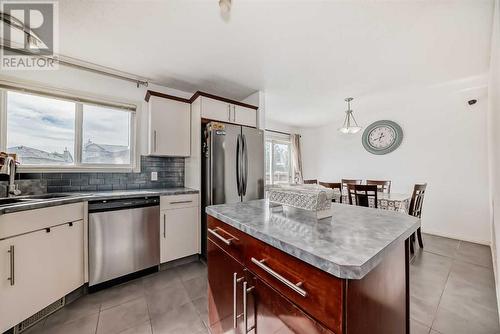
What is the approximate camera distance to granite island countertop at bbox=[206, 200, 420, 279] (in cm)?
57

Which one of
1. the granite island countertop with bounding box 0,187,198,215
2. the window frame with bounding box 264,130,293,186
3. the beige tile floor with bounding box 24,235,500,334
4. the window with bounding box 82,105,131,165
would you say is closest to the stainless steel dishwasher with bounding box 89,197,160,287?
the granite island countertop with bounding box 0,187,198,215

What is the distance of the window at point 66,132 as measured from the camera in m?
2.02

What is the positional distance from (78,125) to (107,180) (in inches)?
29.5

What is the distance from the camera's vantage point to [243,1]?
1485 millimetres

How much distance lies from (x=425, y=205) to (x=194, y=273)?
13.6 ft

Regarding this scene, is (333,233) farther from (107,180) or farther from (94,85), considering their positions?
(94,85)

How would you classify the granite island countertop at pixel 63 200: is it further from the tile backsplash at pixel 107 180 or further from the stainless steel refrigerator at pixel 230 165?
the tile backsplash at pixel 107 180

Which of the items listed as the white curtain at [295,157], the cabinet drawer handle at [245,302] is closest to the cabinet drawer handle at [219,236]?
the cabinet drawer handle at [245,302]

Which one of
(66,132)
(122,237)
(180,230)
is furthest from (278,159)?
(66,132)

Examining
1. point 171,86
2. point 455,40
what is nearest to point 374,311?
point 455,40

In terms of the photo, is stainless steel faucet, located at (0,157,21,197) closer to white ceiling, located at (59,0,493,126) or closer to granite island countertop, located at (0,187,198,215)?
granite island countertop, located at (0,187,198,215)

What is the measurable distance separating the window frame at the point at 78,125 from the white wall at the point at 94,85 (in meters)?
0.06

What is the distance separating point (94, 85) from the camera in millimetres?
2416

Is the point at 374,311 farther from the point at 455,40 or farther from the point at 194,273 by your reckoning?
the point at 455,40
